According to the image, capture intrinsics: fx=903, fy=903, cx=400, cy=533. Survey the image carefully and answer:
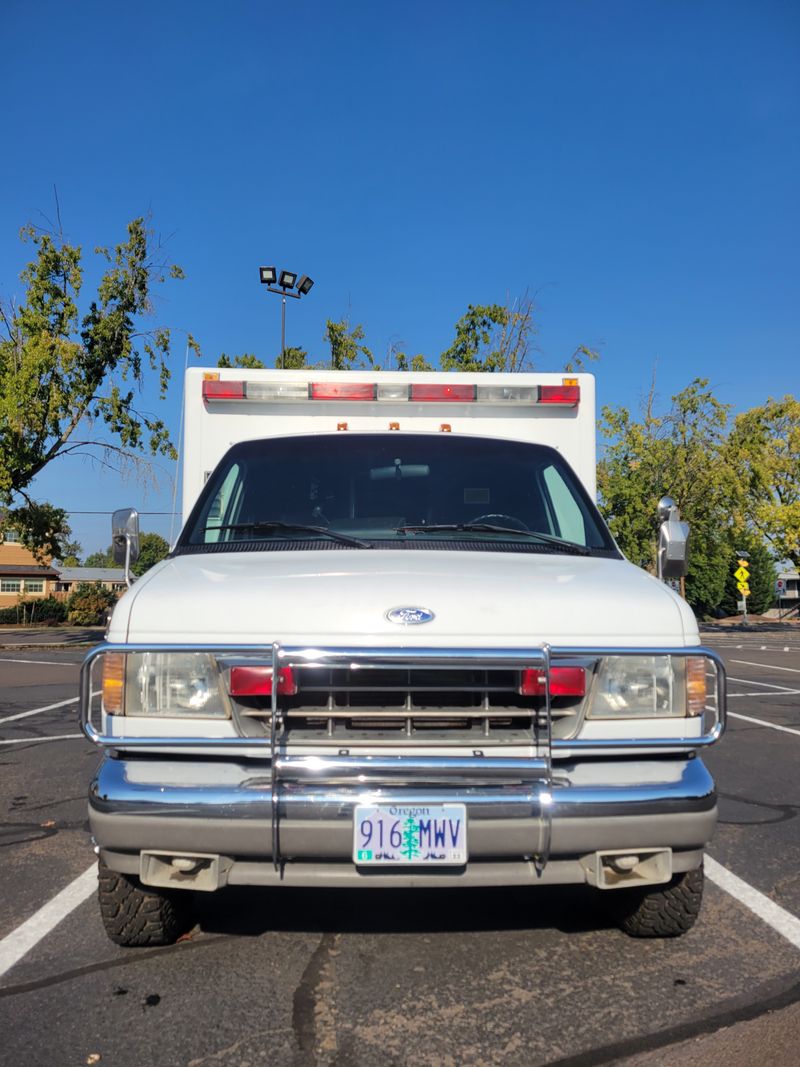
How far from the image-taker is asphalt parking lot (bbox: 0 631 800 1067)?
9.13 ft

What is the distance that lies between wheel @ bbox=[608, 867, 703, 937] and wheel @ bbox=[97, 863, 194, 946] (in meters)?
1.76

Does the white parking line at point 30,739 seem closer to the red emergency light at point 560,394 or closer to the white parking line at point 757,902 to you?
the red emergency light at point 560,394

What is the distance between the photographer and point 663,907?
11.4 feet

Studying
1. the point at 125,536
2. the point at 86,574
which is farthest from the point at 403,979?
the point at 86,574

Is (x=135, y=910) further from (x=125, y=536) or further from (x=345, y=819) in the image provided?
(x=125, y=536)

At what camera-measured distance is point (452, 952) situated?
3471 millimetres

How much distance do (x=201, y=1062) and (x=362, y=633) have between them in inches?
53.7

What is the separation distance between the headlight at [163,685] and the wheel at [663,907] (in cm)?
182

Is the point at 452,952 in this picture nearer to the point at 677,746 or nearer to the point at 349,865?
the point at 349,865

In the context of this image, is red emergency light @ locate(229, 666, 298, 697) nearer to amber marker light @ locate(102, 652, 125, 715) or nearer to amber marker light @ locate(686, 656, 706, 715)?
amber marker light @ locate(102, 652, 125, 715)

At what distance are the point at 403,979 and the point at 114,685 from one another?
1474mm

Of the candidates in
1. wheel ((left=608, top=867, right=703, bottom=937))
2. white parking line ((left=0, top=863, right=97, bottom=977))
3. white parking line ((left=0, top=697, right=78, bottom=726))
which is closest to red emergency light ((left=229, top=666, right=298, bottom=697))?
white parking line ((left=0, top=863, right=97, bottom=977))

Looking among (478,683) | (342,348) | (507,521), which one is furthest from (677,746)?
(342,348)

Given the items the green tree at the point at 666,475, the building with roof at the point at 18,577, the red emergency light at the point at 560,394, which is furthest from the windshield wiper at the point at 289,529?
the building with roof at the point at 18,577
